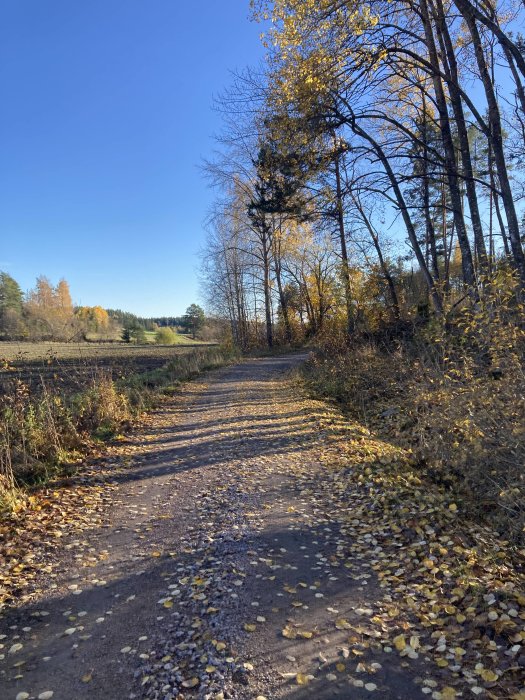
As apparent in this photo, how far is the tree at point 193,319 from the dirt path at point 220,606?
89717mm

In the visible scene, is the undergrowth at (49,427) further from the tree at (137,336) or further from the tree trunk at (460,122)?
the tree at (137,336)

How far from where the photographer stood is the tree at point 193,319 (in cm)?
9899

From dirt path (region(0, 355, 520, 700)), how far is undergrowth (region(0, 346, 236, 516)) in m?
1.24

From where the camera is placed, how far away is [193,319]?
345 feet

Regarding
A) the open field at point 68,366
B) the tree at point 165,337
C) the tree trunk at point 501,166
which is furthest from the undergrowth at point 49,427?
the tree at point 165,337

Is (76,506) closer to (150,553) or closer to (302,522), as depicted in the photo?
(150,553)

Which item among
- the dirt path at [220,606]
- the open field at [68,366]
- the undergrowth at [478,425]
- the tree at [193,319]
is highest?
the tree at [193,319]

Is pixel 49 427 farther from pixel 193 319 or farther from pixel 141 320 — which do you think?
pixel 141 320

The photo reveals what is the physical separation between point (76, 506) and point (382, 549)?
12.5 feet

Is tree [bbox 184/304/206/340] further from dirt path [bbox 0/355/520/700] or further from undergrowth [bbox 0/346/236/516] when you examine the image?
dirt path [bbox 0/355/520/700]

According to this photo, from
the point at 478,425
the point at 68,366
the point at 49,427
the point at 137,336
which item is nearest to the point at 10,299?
the point at 137,336

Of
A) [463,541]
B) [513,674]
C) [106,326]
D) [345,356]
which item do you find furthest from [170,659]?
[106,326]

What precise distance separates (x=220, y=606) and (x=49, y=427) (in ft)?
15.9

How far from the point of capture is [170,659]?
2.78 meters
